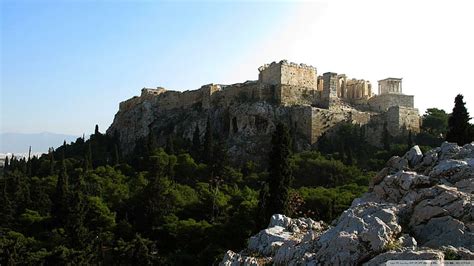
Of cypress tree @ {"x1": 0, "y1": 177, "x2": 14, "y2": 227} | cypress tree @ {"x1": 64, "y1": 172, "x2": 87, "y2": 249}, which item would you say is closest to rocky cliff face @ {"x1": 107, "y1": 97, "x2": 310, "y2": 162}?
cypress tree @ {"x1": 64, "y1": 172, "x2": 87, "y2": 249}

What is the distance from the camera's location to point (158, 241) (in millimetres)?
32906

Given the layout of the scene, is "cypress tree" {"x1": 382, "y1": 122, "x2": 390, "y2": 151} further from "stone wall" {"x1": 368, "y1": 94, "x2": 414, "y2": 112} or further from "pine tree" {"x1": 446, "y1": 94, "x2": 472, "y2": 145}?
"pine tree" {"x1": 446, "y1": 94, "x2": 472, "y2": 145}

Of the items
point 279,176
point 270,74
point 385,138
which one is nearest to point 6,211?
point 279,176

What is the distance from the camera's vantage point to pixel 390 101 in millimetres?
57250

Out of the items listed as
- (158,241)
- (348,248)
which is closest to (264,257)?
(348,248)

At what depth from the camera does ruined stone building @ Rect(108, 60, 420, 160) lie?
52594mm

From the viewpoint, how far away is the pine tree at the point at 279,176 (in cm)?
2538

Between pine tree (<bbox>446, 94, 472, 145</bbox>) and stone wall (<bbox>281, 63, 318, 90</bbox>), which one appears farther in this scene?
stone wall (<bbox>281, 63, 318, 90</bbox>)

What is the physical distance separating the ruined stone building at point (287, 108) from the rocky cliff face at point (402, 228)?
34.2 m

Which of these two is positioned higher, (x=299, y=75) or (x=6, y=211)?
(x=299, y=75)

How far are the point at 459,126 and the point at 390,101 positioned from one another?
3089cm

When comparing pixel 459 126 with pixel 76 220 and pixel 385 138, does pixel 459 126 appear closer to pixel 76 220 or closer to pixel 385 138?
pixel 76 220

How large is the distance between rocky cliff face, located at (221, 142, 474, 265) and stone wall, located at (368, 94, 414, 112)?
135ft

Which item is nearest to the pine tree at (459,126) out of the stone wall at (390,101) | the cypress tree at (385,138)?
the cypress tree at (385,138)
